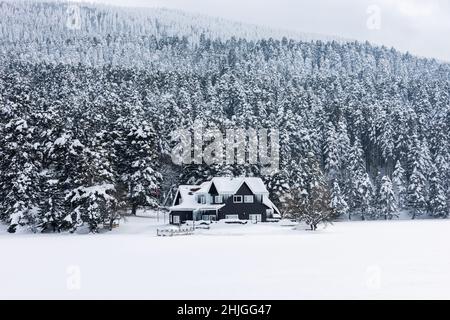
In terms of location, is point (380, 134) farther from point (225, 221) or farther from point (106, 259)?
point (106, 259)

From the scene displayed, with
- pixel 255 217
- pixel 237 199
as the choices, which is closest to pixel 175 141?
pixel 237 199

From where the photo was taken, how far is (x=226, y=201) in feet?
223

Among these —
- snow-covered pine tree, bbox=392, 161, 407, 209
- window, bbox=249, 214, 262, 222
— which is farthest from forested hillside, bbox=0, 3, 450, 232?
window, bbox=249, 214, 262, 222

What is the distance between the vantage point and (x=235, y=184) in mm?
68125

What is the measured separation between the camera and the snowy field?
62.0ft

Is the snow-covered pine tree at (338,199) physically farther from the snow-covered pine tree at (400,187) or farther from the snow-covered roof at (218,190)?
the snow-covered roof at (218,190)

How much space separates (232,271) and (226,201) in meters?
43.9

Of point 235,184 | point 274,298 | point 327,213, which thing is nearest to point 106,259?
point 274,298

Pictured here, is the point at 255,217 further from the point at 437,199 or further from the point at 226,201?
the point at 437,199

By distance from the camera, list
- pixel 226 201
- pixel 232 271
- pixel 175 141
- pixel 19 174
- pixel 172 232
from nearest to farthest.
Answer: pixel 232 271, pixel 172 232, pixel 19 174, pixel 226 201, pixel 175 141

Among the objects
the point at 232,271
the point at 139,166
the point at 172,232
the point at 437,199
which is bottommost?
the point at 172,232

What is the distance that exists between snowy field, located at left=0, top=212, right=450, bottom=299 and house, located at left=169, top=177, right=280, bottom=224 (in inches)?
1143

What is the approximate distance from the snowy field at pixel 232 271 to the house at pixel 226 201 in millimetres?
29025
